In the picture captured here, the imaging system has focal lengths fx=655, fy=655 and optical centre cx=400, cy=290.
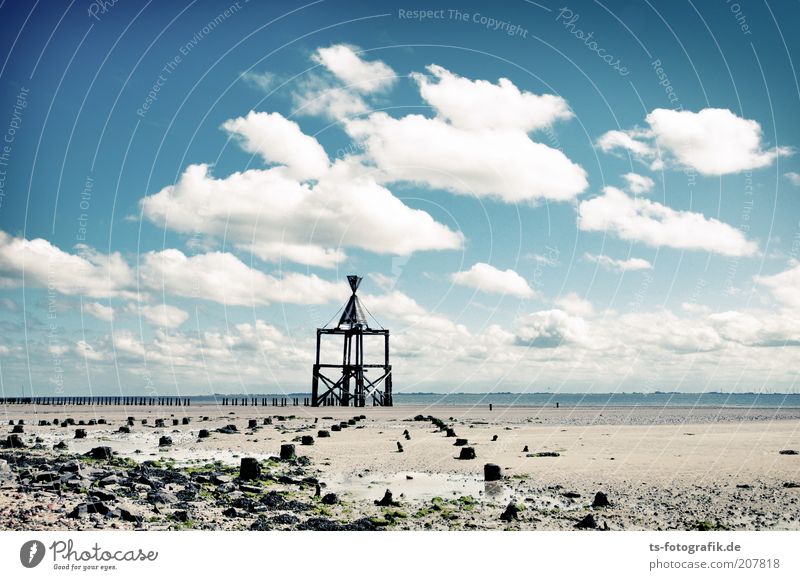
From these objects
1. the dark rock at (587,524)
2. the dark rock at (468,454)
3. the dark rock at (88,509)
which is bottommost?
the dark rock at (468,454)

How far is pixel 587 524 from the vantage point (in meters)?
11.7

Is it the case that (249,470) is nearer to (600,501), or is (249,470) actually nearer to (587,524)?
(600,501)

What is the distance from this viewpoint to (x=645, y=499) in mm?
14391

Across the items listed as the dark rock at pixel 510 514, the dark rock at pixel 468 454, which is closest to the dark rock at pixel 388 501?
the dark rock at pixel 510 514
